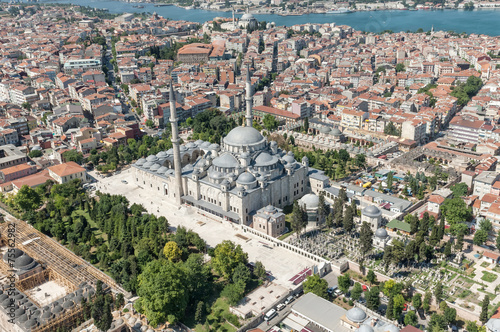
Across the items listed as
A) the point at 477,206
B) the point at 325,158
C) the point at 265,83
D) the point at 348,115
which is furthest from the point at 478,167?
the point at 265,83

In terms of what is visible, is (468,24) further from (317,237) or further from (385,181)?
(317,237)

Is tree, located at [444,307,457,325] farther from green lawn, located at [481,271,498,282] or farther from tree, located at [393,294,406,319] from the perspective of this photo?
green lawn, located at [481,271,498,282]

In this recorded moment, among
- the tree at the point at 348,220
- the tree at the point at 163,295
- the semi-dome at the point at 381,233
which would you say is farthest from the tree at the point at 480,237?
the tree at the point at 163,295

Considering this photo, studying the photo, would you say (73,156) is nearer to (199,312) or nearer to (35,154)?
(35,154)

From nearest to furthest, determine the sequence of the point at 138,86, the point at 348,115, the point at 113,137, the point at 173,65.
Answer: the point at 113,137
the point at 348,115
the point at 138,86
the point at 173,65

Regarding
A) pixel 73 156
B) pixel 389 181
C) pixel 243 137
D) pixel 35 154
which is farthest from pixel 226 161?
pixel 35 154

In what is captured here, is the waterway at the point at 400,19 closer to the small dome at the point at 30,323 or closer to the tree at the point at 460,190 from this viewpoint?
the tree at the point at 460,190
